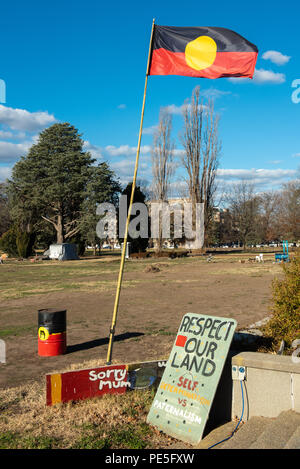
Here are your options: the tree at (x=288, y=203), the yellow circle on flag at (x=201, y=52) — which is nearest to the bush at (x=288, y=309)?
the yellow circle on flag at (x=201, y=52)

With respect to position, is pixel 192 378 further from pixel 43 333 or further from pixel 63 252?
pixel 63 252

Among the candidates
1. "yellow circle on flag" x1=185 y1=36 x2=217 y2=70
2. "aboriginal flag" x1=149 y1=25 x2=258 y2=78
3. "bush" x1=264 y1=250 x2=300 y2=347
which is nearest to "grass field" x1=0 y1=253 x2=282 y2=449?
"bush" x1=264 y1=250 x2=300 y2=347

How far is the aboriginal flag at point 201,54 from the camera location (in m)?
6.67

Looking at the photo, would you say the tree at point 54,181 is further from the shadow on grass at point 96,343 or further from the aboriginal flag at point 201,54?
the aboriginal flag at point 201,54

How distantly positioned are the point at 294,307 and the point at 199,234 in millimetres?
44562

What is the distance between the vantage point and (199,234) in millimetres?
50312

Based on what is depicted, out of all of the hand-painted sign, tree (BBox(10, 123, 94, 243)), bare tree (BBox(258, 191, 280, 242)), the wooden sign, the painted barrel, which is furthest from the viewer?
bare tree (BBox(258, 191, 280, 242))

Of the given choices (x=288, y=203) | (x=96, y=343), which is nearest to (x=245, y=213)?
(x=288, y=203)

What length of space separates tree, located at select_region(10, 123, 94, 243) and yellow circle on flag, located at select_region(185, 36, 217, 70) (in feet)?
134

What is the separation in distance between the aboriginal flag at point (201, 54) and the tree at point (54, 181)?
40.6 m

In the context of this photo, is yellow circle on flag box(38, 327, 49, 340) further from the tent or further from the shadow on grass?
the tent

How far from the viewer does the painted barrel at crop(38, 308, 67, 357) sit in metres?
7.44
